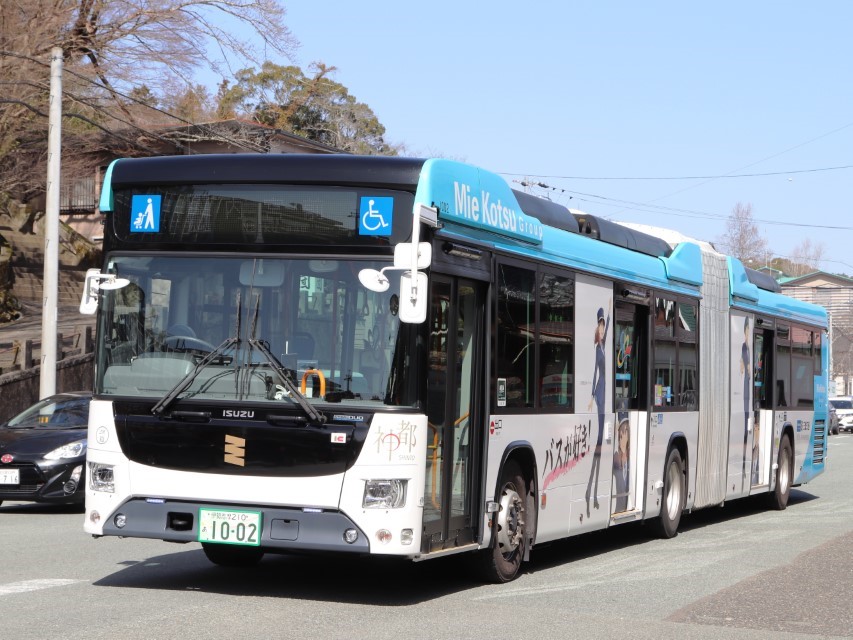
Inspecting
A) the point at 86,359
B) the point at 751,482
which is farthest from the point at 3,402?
the point at 751,482

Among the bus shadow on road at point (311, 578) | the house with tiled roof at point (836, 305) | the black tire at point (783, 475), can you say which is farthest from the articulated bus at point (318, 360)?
the house with tiled roof at point (836, 305)

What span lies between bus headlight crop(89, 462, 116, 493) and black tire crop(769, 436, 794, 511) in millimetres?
12489

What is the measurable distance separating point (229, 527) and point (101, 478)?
1.12m

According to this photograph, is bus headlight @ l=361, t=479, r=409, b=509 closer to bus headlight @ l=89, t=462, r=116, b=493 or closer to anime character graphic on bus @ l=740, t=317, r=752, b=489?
bus headlight @ l=89, t=462, r=116, b=493

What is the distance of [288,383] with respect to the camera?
8.65m

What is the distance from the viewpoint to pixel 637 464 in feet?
44.8

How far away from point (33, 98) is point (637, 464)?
21044mm

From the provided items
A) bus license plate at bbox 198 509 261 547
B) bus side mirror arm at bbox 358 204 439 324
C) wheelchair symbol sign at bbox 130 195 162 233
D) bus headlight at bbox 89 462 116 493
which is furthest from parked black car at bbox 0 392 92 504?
bus side mirror arm at bbox 358 204 439 324

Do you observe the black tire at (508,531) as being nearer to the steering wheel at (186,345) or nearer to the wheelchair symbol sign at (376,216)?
the wheelchair symbol sign at (376,216)

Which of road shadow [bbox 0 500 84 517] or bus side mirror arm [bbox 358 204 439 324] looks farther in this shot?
road shadow [bbox 0 500 84 517]

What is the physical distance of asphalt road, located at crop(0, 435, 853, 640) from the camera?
8.00m

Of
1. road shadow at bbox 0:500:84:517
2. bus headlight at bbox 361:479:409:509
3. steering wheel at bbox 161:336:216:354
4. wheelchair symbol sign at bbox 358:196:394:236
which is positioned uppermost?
wheelchair symbol sign at bbox 358:196:394:236

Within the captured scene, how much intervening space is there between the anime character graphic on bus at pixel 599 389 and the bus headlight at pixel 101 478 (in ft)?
15.8

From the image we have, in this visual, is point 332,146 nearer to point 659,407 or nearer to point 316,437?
point 659,407
